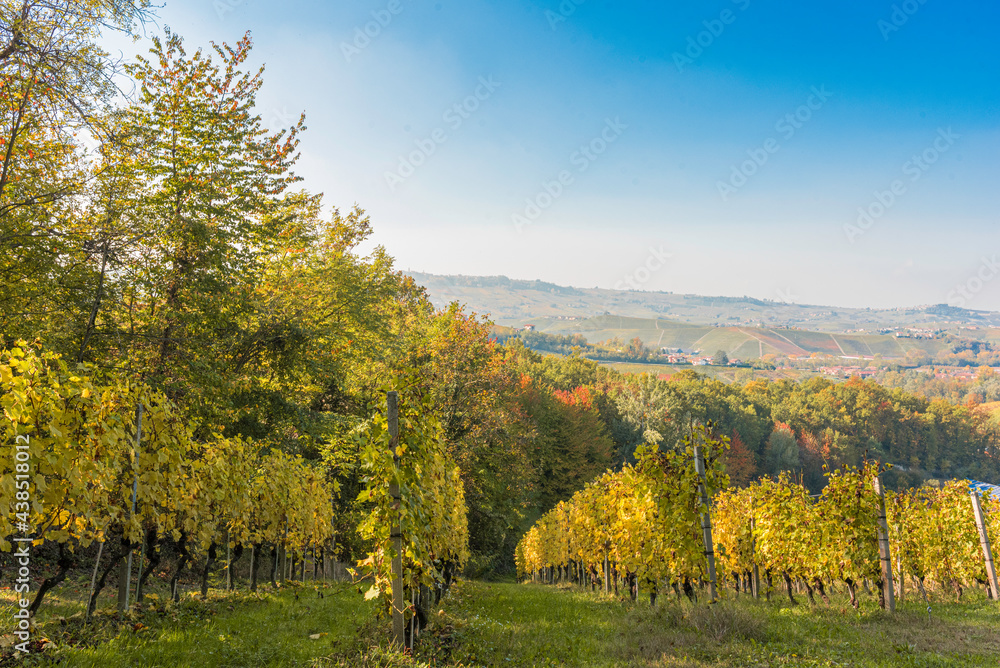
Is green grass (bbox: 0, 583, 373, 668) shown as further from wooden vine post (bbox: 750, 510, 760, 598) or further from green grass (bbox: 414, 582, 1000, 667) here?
wooden vine post (bbox: 750, 510, 760, 598)

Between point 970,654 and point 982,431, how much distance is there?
145 metres

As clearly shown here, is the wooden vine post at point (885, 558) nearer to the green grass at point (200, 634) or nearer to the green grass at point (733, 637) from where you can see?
the green grass at point (733, 637)

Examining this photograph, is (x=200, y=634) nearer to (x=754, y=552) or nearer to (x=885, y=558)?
(x=885, y=558)

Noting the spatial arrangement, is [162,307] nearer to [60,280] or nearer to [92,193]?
[60,280]

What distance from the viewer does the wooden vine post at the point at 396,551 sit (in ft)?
19.4

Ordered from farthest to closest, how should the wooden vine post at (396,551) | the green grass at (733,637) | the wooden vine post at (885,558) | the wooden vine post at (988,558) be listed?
the wooden vine post at (988,558) → the wooden vine post at (885,558) → the green grass at (733,637) → the wooden vine post at (396,551)

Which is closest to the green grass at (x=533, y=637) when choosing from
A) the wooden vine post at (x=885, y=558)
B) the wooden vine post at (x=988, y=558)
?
the wooden vine post at (x=885, y=558)

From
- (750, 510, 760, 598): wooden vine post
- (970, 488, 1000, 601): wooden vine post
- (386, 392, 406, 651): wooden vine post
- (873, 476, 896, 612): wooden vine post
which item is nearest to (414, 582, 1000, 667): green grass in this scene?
(873, 476, 896, 612): wooden vine post

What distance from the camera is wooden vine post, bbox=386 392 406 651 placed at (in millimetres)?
5898

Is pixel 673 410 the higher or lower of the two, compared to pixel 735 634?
higher

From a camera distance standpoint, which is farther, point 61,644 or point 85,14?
point 85,14

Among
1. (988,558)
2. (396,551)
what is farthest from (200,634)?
(988,558)

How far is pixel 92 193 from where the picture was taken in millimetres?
10203

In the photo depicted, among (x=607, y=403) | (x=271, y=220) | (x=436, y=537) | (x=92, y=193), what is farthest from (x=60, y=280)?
(x=607, y=403)
